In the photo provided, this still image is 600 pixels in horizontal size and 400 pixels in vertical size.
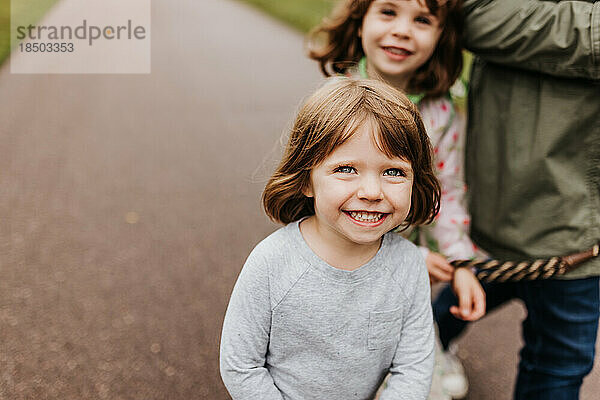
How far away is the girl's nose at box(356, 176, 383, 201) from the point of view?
75.1 inches

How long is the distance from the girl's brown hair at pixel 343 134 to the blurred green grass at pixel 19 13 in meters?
6.09

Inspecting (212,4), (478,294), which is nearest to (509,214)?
(478,294)

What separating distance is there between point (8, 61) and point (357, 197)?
6.53 m

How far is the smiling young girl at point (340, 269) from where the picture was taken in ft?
6.40

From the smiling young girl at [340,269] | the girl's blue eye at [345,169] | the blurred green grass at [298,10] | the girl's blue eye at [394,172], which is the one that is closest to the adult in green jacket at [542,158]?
the smiling young girl at [340,269]

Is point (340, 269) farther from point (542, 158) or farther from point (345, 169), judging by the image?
point (542, 158)

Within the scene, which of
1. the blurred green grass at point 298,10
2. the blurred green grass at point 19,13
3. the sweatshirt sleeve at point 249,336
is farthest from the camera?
the blurred green grass at point 298,10

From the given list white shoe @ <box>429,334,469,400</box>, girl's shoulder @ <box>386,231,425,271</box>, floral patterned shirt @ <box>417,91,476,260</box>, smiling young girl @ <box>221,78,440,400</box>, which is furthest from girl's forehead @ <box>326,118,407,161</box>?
white shoe @ <box>429,334,469,400</box>

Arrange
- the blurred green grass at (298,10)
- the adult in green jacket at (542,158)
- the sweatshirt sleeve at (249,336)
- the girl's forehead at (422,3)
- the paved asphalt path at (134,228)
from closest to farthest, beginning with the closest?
1. the sweatshirt sleeve at (249,336)
2. the adult in green jacket at (542,158)
3. the girl's forehead at (422,3)
4. the paved asphalt path at (134,228)
5. the blurred green grass at (298,10)

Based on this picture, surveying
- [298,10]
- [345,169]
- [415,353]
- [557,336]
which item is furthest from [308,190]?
[298,10]

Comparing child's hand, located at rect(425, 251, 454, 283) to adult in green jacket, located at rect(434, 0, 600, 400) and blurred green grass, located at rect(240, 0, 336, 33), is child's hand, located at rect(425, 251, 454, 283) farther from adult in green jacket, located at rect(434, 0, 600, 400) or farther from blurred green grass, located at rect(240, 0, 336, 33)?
blurred green grass, located at rect(240, 0, 336, 33)

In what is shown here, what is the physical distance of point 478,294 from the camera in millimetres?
2434

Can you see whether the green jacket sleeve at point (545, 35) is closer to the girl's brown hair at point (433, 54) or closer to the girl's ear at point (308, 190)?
the girl's brown hair at point (433, 54)

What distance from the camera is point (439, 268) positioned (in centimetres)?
252
